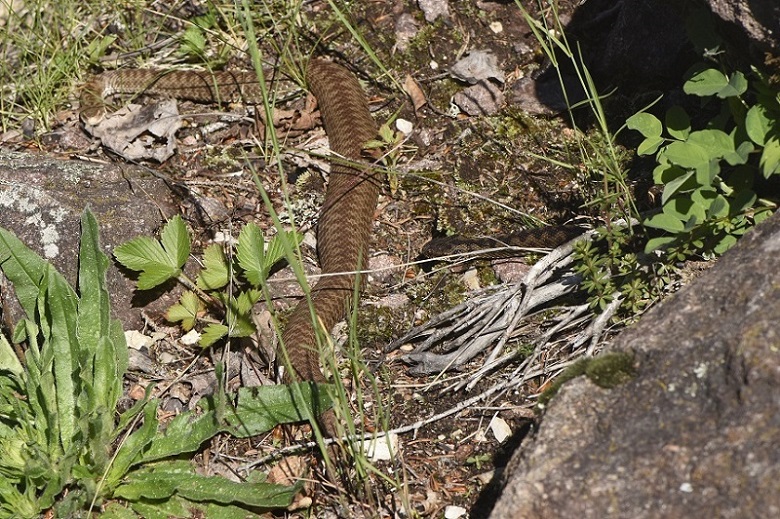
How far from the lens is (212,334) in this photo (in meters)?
4.47

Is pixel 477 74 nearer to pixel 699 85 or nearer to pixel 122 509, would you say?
pixel 699 85

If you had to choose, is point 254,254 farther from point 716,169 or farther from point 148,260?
point 716,169

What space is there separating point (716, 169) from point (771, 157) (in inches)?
8.3

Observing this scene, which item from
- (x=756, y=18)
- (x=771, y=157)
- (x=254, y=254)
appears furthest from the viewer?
(x=254, y=254)

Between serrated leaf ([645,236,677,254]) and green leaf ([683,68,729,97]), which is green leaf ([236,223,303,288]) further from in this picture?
green leaf ([683,68,729,97])

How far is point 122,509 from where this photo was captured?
3.78 m

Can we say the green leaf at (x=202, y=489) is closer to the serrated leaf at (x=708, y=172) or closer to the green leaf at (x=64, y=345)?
the green leaf at (x=64, y=345)

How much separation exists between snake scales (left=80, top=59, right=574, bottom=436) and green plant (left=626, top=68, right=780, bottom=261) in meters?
0.85

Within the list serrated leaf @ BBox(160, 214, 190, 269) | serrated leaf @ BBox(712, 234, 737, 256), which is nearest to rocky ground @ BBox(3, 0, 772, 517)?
serrated leaf @ BBox(160, 214, 190, 269)

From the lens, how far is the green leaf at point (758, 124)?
141 inches

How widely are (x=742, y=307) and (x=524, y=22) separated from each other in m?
3.70


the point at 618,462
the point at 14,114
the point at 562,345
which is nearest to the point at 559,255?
the point at 562,345

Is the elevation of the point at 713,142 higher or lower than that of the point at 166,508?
higher

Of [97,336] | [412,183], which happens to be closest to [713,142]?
[412,183]
